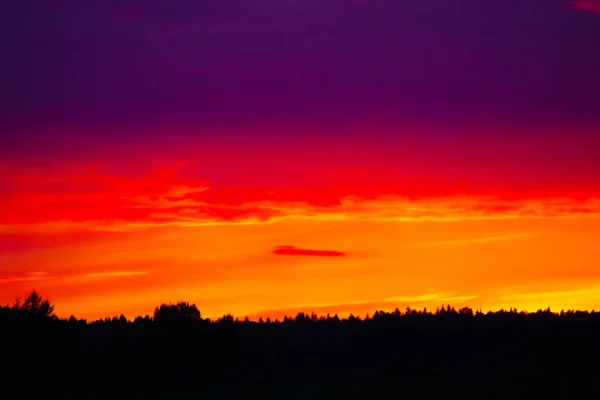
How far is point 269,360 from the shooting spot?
315 feet

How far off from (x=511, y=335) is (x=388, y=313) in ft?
80.8

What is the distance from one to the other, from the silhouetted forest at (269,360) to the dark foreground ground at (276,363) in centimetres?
11

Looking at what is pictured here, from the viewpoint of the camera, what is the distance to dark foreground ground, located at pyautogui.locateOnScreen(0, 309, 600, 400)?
212 feet

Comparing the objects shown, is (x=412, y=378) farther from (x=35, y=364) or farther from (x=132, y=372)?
(x=35, y=364)

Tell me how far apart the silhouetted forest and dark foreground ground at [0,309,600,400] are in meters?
0.11

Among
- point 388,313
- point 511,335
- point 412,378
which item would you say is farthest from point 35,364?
point 388,313

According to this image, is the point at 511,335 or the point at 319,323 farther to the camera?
the point at 319,323

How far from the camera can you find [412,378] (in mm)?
77938

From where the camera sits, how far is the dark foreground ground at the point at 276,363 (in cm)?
6456

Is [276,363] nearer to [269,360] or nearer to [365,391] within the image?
[269,360]

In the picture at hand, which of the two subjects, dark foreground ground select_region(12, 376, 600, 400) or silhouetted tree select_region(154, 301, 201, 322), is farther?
silhouetted tree select_region(154, 301, 201, 322)

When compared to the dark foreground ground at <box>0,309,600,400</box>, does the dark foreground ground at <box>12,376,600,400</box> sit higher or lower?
lower

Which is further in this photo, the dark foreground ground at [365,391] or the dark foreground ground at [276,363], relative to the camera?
the dark foreground ground at [276,363]

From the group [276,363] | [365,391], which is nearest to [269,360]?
[276,363]
